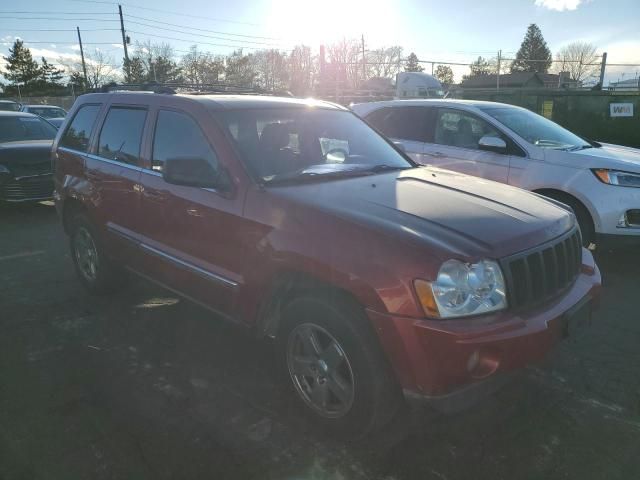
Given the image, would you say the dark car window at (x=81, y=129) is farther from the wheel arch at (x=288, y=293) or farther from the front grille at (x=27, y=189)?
the front grille at (x=27, y=189)

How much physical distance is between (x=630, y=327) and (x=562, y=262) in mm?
1798

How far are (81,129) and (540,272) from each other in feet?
14.0

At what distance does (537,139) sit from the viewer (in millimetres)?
5992

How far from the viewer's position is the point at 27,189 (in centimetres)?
845

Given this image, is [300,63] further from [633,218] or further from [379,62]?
[633,218]

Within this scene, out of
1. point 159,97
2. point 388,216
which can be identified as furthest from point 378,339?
point 159,97

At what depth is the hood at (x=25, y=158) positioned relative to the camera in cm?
844

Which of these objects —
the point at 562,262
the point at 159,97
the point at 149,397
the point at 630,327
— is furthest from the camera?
the point at 630,327

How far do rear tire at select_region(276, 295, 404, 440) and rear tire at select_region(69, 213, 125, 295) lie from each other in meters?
2.40

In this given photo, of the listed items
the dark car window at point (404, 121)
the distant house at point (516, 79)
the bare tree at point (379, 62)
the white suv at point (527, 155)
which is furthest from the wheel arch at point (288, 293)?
the distant house at point (516, 79)

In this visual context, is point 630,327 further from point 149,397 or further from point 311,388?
point 149,397

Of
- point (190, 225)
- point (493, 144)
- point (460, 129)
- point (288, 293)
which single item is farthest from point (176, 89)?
point (460, 129)

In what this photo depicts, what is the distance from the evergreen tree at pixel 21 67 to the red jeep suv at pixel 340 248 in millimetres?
69661

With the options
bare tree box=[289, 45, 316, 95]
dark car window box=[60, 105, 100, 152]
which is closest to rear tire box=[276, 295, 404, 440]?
dark car window box=[60, 105, 100, 152]
